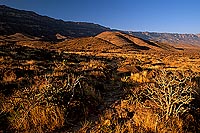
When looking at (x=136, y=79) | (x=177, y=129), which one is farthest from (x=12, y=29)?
(x=177, y=129)

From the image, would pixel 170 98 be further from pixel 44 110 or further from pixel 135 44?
pixel 135 44

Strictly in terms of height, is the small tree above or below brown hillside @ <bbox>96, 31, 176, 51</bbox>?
above

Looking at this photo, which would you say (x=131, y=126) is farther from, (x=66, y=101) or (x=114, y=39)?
(x=114, y=39)

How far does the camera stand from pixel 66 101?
8195mm

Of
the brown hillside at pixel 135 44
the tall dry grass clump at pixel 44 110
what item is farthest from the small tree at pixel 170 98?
the brown hillside at pixel 135 44

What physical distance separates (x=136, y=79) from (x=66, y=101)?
7.72m

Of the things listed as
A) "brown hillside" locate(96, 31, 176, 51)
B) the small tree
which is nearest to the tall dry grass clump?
the small tree

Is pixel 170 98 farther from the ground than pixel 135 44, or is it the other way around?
pixel 170 98

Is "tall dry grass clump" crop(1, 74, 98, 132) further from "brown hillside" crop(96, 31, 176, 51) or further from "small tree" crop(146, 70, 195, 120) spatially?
"brown hillside" crop(96, 31, 176, 51)

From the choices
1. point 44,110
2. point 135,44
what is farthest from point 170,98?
point 135,44

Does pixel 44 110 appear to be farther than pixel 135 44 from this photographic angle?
No

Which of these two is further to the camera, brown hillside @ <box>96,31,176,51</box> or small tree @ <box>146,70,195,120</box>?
brown hillside @ <box>96,31,176,51</box>

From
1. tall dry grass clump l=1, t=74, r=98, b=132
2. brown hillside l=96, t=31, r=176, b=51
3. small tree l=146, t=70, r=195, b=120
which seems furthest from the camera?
brown hillside l=96, t=31, r=176, b=51

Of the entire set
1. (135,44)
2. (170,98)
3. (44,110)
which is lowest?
(135,44)
